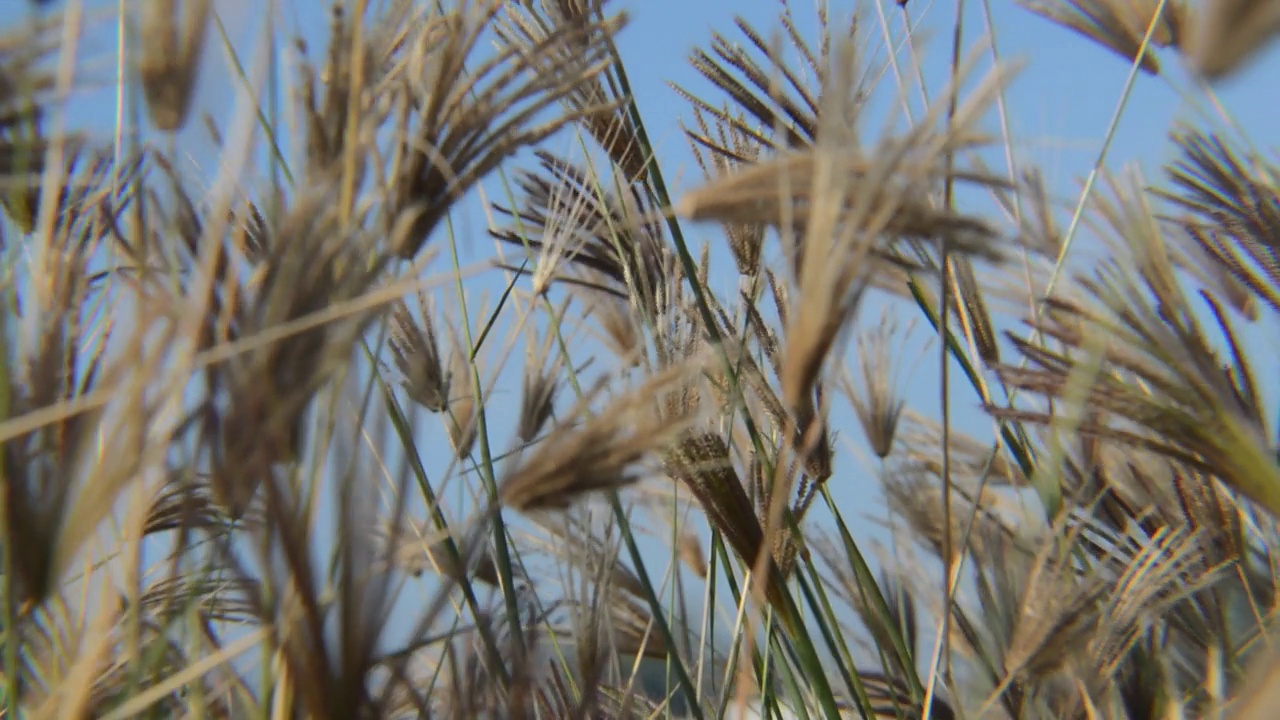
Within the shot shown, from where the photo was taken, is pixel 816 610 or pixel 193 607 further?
pixel 816 610

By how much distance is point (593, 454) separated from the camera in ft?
Answer: 1.38

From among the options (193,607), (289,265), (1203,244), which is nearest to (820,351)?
(289,265)

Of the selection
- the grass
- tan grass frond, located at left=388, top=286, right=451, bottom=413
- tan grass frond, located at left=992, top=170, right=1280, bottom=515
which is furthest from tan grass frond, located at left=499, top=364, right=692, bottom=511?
tan grass frond, located at left=388, top=286, right=451, bottom=413

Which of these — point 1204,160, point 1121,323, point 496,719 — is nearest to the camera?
point 496,719

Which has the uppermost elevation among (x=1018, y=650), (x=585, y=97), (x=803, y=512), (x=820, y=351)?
(x=585, y=97)

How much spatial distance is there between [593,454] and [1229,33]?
701 millimetres

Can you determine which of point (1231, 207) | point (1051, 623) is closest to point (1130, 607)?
point (1051, 623)

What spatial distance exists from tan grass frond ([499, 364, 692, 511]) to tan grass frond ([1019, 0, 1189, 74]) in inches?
30.1

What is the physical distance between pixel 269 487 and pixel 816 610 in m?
0.64

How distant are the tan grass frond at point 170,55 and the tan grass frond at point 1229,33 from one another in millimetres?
725

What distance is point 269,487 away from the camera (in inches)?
14.2

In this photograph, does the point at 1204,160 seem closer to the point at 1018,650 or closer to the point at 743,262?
the point at 743,262

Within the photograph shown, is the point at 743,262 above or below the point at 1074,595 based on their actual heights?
above

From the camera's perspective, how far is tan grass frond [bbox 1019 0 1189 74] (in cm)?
95
